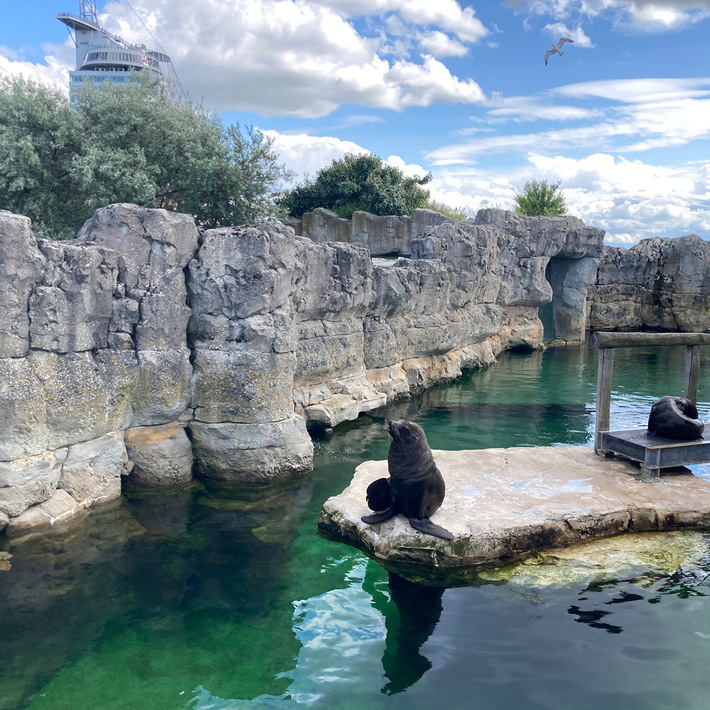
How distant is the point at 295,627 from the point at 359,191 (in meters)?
24.4

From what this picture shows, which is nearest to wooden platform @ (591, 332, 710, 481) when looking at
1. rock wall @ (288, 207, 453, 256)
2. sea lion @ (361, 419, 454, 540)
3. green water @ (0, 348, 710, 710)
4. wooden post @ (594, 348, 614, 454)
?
wooden post @ (594, 348, 614, 454)

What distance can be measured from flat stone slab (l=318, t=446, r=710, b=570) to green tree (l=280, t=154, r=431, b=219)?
67.5 feet

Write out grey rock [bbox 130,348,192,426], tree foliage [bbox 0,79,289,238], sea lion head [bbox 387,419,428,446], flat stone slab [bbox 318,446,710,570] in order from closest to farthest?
flat stone slab [bbox 318,446,710,570] < sea lion head [bbox 387,419,428,446] < grey rock [bbox 130,348,192,426] < tree foliage [bbox 0,79,289,238]

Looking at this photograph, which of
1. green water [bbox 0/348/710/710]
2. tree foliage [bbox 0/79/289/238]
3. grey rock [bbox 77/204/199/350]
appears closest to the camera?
green water [bbox 0/348/710/710]

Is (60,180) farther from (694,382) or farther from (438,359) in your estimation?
(694,382)

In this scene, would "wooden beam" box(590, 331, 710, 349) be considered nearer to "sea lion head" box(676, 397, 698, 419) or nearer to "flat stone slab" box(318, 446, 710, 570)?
"sea lion head" box(676, 397, 698, 419)

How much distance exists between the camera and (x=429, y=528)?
20.8ft

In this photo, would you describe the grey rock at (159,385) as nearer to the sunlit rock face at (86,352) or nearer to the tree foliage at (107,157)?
the sunlit rock face at (86,352)

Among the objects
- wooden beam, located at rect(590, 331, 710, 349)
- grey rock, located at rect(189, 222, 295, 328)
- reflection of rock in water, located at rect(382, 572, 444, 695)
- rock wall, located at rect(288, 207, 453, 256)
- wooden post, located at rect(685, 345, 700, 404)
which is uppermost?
rock wall, located at rect(288, 207, 453, 256)

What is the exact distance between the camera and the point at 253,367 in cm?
860

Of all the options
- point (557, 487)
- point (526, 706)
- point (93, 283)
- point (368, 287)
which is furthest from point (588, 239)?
point (526, 706)

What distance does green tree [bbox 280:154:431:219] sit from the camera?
2758cm

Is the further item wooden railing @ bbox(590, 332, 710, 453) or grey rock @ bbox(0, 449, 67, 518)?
wooden railing @ bbox(590, 332, 710, 453)

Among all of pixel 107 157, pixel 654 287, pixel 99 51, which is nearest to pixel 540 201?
pixel 654 287
